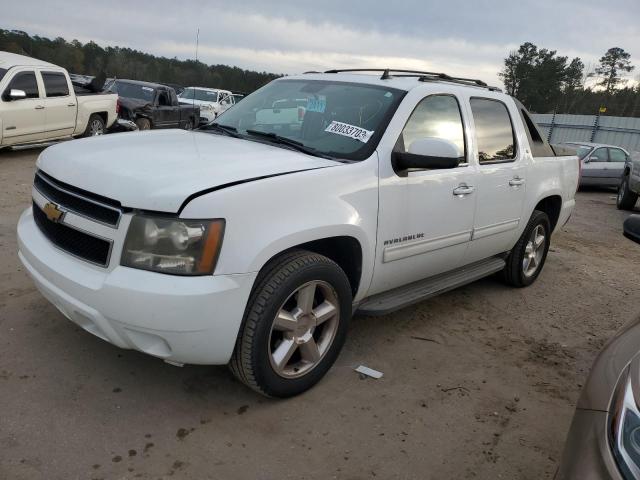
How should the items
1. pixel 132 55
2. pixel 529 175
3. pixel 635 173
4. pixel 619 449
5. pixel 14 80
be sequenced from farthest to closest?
pixel 132 55 < pixel 635 173 < pixel 14 80 < pixel 529 175 < pixel 619 449

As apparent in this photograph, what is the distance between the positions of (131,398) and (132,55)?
5225 cm

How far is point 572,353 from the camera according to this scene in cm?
402

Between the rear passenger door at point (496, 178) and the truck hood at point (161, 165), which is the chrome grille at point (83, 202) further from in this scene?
the rear passenger door at point (496, 178)

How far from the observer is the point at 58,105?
34.5 ft

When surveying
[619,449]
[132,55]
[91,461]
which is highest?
[132,55]

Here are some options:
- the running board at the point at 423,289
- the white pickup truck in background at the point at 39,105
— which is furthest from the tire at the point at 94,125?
the running board at the point at 423,289

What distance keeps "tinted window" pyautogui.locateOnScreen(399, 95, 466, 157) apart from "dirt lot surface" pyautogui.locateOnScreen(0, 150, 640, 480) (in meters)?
1.44

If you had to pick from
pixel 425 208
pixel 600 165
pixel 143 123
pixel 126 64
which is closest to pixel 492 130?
pixel 425 208

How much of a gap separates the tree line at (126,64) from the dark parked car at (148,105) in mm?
22629

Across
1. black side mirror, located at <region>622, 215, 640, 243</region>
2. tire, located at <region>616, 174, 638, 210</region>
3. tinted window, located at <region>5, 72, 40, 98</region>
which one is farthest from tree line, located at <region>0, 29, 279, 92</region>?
black side mirror, located at <region>622, 215, 640, 243</region>

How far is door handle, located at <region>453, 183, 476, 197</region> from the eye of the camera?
12.2ft

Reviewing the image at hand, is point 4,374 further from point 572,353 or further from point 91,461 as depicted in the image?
point 572,353

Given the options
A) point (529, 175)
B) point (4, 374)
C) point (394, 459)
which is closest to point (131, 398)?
point (4, 374)

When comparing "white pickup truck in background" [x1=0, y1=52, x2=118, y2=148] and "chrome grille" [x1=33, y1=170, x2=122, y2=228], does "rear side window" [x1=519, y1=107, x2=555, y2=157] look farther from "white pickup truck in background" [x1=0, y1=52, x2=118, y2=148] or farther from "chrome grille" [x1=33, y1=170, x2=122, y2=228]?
"white pickup truck in background" [x1=0, y1=52, x2=118, y2=148]
